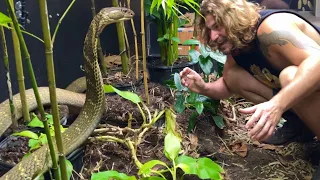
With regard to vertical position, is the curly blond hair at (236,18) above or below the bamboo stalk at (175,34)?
above

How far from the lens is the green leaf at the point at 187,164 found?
1667mm

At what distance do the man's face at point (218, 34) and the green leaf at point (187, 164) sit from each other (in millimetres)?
637

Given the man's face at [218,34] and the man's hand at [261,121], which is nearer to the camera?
the man's hand at [261,121]

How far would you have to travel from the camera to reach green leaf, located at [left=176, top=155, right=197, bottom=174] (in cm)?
167

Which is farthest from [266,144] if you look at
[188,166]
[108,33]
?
[108,33]

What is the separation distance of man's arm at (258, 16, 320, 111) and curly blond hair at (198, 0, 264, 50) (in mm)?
58

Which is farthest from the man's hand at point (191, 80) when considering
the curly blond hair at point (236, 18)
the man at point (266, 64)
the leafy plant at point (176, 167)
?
the leafy plant at point (176, 167)

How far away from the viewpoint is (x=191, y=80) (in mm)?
2336

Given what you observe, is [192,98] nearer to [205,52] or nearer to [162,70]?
[205,52]

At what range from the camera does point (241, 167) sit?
2.24m

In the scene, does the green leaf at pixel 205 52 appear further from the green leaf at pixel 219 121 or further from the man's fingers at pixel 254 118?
the man's fingers at pixel 254 118

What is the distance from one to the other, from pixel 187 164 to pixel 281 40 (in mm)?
675

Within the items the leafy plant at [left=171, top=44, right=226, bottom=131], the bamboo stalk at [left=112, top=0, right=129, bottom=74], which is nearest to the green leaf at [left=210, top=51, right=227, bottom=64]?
the leafy plant at [left=171, top=44, right=226, bottom=131]

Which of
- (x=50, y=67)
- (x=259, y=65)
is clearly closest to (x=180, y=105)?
(x=259, y=65)
